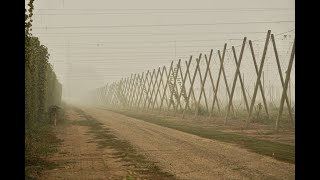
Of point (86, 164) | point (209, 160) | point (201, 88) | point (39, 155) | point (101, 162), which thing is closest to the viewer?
point (86, 164)

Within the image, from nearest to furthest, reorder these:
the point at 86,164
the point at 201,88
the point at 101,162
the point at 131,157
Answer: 1. the point at 86,164
2. the point at 101,162
3. the point at 131,157
4. the point at 201,88

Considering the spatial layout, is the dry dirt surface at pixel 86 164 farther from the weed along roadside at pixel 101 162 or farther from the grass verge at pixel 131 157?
the grass verge at pixel 131 157

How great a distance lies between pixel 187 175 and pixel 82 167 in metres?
3.02

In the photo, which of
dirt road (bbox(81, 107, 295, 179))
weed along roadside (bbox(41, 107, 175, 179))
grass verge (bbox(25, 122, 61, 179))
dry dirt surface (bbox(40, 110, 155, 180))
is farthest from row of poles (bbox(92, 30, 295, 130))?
grass verge (bbox(25, 122, 61, 179))

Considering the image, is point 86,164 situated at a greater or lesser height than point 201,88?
lesser

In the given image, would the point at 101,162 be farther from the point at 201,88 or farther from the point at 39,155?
the point at 201,88

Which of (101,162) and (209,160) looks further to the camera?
(209,160)

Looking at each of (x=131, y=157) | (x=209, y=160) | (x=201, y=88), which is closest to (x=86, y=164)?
(x=131, y=157)

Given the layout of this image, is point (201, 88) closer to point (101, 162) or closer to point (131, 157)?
point (131, 157)

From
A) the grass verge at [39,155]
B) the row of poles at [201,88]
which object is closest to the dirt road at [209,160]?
the grass verge at [39,155]

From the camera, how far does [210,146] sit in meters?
15.2

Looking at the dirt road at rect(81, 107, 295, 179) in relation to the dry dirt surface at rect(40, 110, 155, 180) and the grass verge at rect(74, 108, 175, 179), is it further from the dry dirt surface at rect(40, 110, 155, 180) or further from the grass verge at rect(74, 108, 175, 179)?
the dry dirt surface at rect(40, 110, 155, 180)
